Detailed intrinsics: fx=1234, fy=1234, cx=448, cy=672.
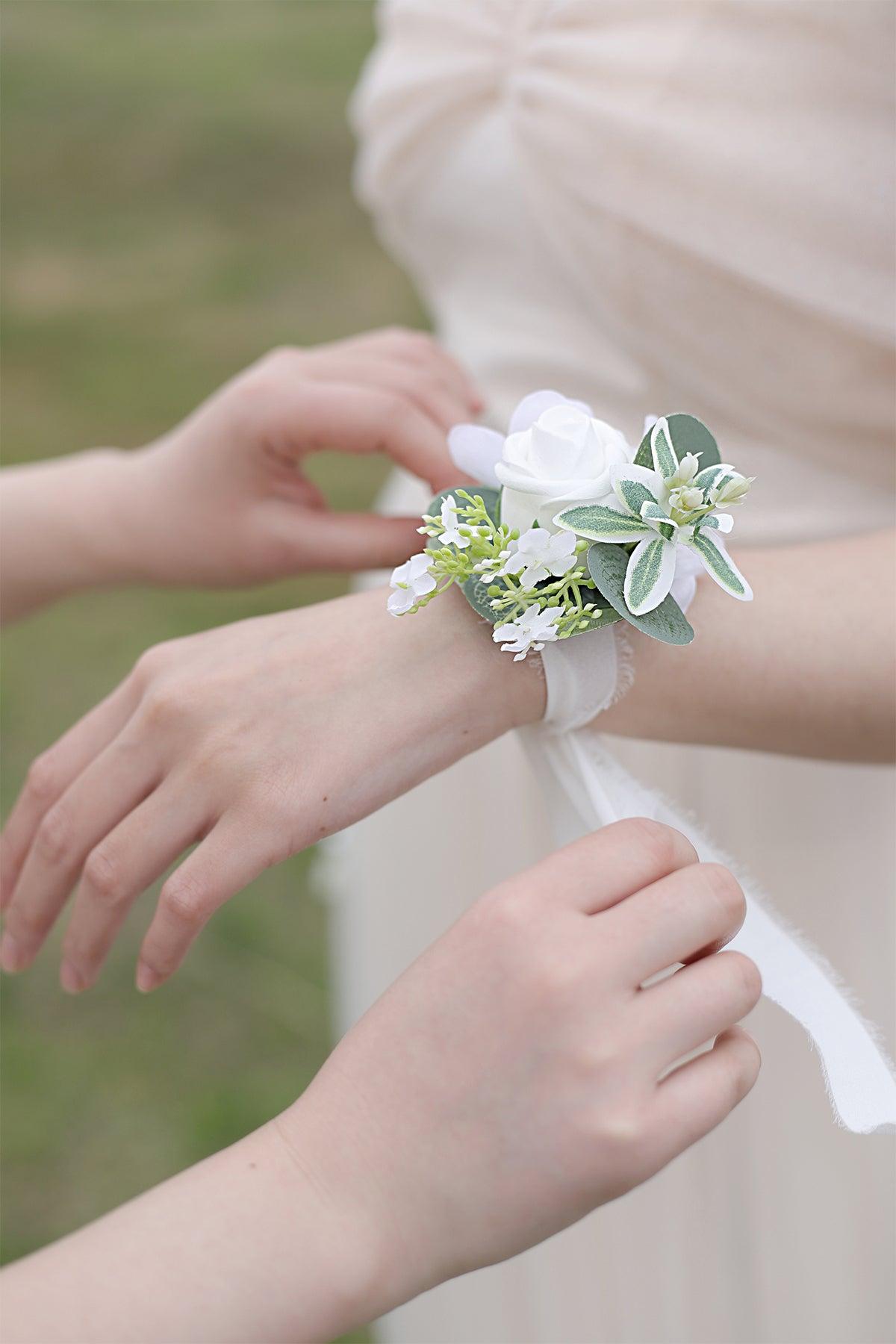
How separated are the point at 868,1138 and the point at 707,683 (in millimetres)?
470

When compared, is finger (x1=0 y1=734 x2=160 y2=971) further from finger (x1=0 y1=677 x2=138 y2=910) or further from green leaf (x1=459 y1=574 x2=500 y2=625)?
green leaf (x1=459 y1=574 x2=500 y2=625)

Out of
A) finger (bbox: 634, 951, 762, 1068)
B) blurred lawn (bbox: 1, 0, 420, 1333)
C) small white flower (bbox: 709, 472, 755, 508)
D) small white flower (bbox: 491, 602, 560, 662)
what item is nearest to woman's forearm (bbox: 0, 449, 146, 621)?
small white flower (bbox: 491, 602, 560, 662)

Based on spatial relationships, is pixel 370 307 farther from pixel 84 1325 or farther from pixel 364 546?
pixel 84 1325

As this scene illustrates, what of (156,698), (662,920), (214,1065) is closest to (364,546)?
(156,698)

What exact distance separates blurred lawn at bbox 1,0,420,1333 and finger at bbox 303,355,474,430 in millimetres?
1669

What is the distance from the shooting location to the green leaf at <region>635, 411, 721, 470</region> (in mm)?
968

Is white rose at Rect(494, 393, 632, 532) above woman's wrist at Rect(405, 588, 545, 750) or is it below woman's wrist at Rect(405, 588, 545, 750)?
above

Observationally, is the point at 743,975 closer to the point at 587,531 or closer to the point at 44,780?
the point at 587,531

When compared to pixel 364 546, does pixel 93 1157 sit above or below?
below

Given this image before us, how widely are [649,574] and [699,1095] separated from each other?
38cm

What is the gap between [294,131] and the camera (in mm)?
6383

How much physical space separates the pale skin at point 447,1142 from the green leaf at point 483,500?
0.34 metres

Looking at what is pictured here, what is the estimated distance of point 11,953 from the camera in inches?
46.9

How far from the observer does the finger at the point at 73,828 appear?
42.9 inches
